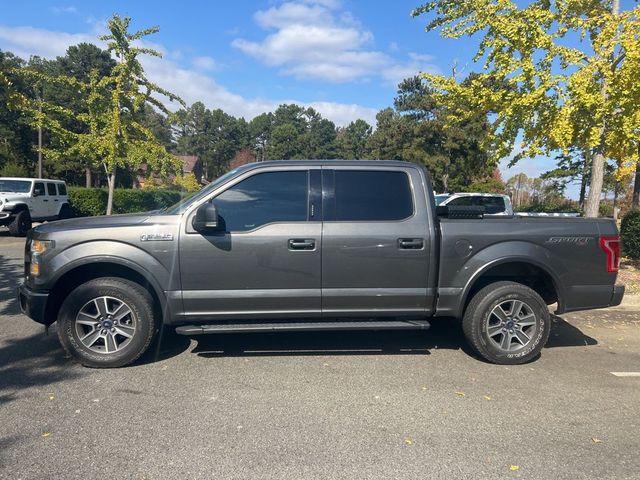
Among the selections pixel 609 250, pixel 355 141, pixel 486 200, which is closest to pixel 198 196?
pixel 609 250

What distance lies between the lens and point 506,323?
15.6 ft

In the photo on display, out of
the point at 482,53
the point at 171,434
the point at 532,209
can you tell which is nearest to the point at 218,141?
the point at 532,209

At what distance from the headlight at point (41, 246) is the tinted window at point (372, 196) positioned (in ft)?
8.65

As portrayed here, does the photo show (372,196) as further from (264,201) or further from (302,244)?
(264,201)

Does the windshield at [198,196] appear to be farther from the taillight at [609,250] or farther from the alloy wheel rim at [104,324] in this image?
the taillight at [609,250]

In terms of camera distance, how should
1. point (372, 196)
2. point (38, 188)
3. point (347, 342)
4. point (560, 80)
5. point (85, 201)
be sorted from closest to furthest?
1. point (372, 196)
2. point (347, 342)
3. point (560, 80)
4. point (38, 188)
5. point (85, 201)

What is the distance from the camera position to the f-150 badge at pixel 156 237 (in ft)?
14.3

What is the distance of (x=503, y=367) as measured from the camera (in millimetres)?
4730

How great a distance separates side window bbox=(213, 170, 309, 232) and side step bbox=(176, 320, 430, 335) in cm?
90

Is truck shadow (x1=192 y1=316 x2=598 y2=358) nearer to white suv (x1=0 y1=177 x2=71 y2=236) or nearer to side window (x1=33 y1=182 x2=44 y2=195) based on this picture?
white suv (x1=0 y1=177 x2=71 y2=236)

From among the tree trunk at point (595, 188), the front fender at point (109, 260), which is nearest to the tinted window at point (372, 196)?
the front fender at point (109, 260)

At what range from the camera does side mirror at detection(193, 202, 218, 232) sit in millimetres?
4168

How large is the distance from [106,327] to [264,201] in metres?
1.87

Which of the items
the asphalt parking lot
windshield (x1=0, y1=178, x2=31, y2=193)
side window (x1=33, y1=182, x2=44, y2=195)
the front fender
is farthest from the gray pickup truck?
side window (x1=33, y1=182, x2=44, y2=195)
